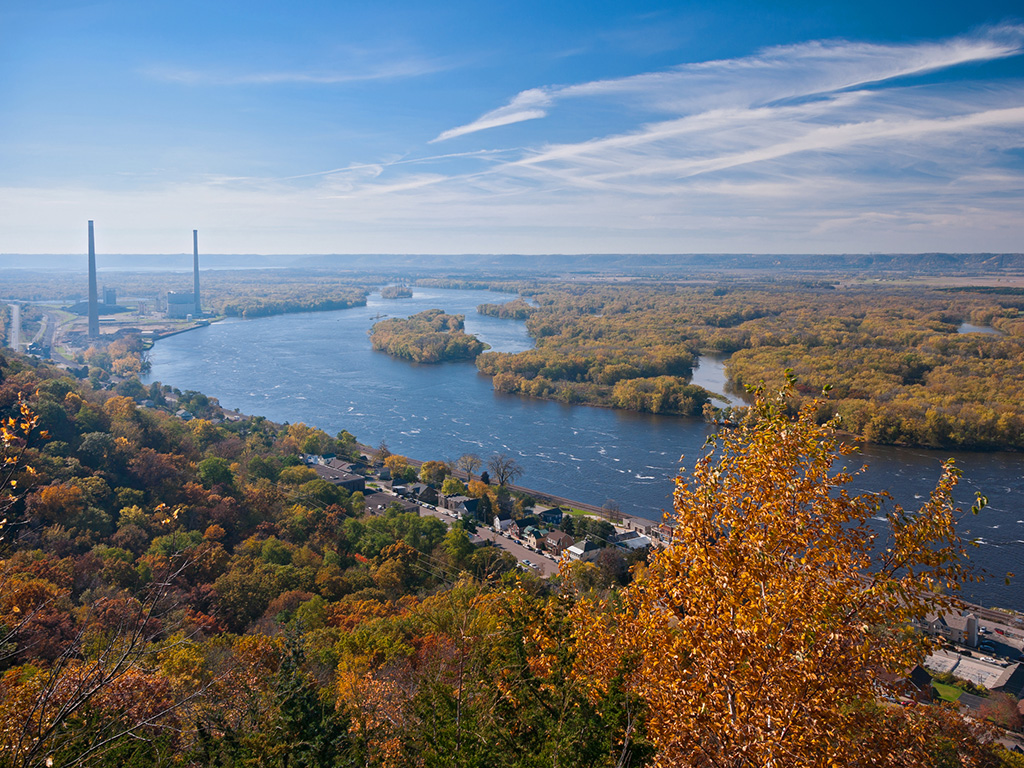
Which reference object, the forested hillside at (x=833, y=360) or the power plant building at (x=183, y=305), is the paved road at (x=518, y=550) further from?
the power plant building at (x=183, y=305)

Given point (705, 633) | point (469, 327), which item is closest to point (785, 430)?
point (705, 633)

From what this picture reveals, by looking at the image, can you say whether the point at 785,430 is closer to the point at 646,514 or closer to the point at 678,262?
the point at 646,514

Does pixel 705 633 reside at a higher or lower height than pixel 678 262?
lower

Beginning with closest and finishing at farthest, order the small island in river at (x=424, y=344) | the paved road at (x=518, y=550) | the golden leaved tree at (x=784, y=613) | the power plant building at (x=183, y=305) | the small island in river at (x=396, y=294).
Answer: the golden leaved tree at (x=784, y=613), the paved road at (x=518, y=550), the small island in river at (x=424, y=344), the power plant building at (x=183, y=305), the small island in river at (x=396, y=294)

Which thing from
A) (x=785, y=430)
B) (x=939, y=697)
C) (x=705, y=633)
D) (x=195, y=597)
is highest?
(x=785, y=430)

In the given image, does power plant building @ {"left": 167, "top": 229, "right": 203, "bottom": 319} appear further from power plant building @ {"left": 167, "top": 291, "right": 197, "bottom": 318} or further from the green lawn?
the green lawn

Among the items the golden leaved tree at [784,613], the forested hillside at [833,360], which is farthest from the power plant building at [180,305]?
the golden leaved tree at [784,613]

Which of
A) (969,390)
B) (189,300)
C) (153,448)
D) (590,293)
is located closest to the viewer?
(153,448)

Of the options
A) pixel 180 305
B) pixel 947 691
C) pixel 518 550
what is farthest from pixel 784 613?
pixel 180 305

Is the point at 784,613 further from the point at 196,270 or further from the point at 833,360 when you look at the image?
the point at 196,270
